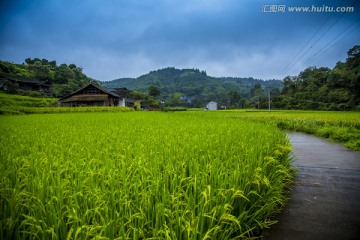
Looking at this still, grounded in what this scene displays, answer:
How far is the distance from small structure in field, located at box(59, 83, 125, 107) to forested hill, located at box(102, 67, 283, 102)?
50.1m

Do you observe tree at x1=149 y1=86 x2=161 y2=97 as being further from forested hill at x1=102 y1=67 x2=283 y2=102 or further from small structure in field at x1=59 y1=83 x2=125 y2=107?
small structure in field at x1=59 y1=83 x2=125 y2=107

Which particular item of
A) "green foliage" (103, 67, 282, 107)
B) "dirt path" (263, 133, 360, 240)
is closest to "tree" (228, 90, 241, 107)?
"green foliage" (103, 67, 282, 107)

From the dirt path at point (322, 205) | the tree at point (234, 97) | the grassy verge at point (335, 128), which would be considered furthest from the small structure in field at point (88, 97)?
the tree at point (234, 97)

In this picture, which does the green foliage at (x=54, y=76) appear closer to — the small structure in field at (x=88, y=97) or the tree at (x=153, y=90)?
the small structure in field at (x=88, y=97)

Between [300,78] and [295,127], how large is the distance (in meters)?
30.8

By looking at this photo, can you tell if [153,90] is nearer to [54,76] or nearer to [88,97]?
[54,76]

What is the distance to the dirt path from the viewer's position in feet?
6.57

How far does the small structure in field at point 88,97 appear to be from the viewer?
1281 inches

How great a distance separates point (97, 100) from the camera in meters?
33.1

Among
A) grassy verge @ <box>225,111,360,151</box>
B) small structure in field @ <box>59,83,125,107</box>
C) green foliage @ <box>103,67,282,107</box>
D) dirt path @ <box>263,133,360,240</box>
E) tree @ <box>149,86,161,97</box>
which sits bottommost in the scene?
dirt path @ <box>263,133,360,240</box>

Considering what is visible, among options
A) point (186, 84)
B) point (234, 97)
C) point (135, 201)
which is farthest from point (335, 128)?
point (186, 84)

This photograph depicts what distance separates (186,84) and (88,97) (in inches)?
2737

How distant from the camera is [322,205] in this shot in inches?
99.3

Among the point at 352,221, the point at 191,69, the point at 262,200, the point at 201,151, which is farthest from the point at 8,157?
the point at 191,69
